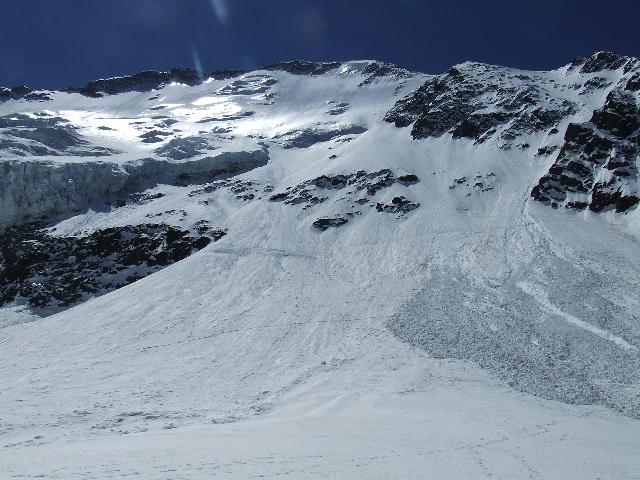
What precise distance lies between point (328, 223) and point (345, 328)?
26513 millimetres

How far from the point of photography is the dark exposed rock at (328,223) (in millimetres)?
62312

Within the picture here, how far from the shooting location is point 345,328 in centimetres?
3756

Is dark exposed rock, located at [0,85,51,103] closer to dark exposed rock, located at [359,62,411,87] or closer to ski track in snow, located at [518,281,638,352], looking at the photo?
dark exposed rock, located at [359,62,411,87]

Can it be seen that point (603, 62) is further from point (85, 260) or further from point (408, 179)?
point (85, 260)

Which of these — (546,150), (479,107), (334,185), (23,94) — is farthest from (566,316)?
(23,94)

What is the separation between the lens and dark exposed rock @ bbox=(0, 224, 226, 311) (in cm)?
5931

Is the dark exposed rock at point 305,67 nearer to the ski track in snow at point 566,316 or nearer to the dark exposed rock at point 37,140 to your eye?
the dark exposed rock at point 37,140

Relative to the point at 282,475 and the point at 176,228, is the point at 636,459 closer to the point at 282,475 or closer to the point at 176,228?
the point at 282,475

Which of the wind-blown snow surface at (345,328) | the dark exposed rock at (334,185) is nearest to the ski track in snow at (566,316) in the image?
the wind-blown snow surface at (345,328)

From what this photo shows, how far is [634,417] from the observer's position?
2441cm

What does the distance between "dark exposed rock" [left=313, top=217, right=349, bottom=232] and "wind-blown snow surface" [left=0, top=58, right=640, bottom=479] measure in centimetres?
31

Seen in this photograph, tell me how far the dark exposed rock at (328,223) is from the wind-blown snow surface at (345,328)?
31 centimetres

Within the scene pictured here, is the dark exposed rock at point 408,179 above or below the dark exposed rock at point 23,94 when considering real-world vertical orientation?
below

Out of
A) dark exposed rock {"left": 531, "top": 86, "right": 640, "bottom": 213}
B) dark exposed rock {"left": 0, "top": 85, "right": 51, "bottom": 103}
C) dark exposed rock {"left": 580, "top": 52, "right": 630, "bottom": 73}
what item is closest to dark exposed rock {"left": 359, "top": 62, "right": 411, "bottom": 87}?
dark exposed rock {"left": 580, "top": 52, "right": 630, "bottom": 73}
